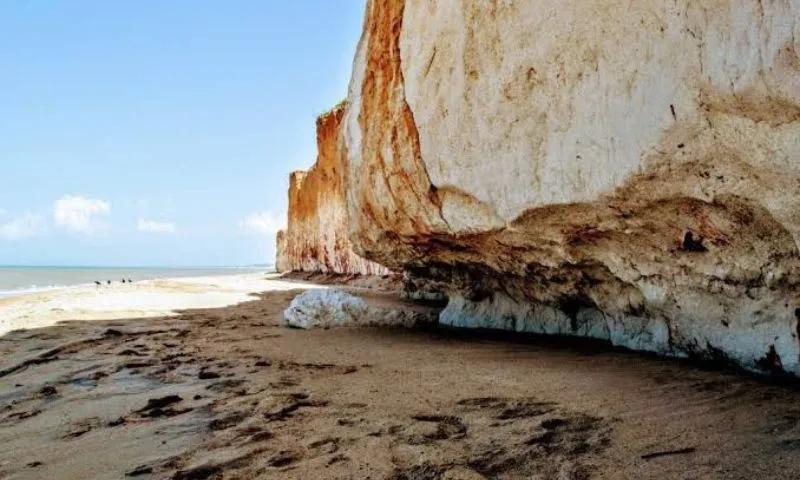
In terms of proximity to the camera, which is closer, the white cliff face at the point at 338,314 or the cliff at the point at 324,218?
the white cliff face at the point at 338,314

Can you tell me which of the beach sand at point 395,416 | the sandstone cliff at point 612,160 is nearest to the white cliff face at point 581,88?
the sandstone cliff at point 612,160

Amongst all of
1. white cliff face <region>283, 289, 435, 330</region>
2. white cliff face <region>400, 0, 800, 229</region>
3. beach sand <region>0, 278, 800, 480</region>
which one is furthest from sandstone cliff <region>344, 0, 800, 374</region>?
white cliff face <region>283, 289, 435, 330</region>

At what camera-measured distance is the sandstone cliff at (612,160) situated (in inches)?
86.7

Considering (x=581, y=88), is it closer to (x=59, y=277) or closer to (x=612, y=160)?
(x=612, y=160)

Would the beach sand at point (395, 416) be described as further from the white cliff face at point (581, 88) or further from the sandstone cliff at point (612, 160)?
the white cliff face at point (581, 88)

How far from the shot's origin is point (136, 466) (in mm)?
1837

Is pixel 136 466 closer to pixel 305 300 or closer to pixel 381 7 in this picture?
pixel 305 300

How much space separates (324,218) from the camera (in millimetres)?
21234

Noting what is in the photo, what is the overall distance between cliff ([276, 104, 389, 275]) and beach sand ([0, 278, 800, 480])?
38.1 ft

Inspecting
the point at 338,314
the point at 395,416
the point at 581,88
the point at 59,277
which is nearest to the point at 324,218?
the point at 338,314

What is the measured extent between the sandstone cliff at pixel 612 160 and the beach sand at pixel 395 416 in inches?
17.1

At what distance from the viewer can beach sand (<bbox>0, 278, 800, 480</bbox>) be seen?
169cm

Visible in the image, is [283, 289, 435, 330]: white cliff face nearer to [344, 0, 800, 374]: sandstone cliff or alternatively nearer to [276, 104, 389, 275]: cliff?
[344, 0, 800, 374]: sandstone cliff

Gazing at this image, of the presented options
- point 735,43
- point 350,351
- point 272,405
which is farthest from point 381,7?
point 272,405
